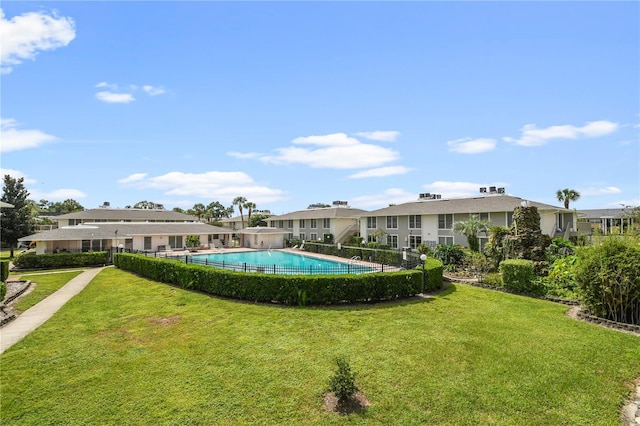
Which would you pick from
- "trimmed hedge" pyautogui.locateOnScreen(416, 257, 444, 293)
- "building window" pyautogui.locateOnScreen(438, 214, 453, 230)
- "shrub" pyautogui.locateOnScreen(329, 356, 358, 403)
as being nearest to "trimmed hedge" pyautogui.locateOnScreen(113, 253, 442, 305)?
"trimmed hedge" pyautogui.locateOnScreen(416, 257, 444, 293)

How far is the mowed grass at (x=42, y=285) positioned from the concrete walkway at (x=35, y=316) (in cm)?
35

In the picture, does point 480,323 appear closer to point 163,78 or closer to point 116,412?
point 116,412

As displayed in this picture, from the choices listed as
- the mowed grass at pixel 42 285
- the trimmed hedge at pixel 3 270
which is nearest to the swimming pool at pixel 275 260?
the mowed grass at pixel 42 285

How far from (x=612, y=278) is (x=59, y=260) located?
37479mm

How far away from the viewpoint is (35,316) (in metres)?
13.5

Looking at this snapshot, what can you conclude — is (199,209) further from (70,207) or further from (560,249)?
(560,249)

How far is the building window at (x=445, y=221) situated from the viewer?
33.2 metres

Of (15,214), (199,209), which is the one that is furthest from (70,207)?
(15,214)

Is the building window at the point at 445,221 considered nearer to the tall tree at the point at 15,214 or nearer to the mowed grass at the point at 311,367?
the mowed grass at the point at 311,367

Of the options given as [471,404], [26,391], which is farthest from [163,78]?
[471,404]

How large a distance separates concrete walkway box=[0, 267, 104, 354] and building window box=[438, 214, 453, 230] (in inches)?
1197

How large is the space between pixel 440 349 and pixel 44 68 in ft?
59.0

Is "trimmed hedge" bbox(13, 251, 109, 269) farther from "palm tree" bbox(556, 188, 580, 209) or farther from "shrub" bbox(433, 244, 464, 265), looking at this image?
"palm tree" bbox(556, 188, 580, 209)

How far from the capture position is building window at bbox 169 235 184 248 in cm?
4428
